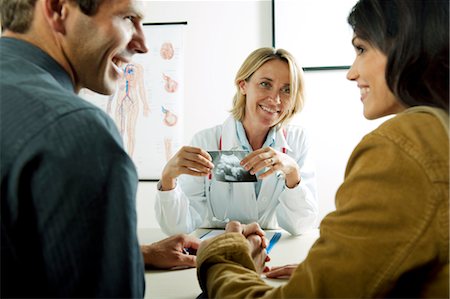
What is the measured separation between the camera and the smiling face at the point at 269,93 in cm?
217

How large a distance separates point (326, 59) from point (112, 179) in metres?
2.59

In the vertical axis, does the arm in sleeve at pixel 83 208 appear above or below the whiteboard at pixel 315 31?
below

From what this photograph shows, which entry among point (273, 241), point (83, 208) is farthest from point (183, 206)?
point (83, 208)

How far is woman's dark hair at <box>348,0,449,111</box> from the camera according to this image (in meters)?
0.80

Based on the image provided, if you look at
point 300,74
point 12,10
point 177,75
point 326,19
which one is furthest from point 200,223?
point 326,19

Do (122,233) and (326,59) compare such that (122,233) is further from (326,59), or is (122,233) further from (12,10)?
(326,59)

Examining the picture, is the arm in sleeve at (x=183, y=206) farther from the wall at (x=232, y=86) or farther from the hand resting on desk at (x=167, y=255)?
the wall at (x=232, y=86)

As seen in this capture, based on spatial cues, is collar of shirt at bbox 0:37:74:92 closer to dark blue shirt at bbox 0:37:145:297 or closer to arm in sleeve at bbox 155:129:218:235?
dark blue shirt at bbox 0:37:145:297

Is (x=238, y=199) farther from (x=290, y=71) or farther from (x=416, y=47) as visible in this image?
(x=416, y=47)

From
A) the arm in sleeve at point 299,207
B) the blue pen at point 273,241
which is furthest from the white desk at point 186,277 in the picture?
the arm in sleeve at point 299,207

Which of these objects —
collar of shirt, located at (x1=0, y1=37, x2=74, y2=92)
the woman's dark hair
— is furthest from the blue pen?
collar of shirt, located at (x1=0, y1=37, x2=74, y2=92)

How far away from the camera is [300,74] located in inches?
86.3

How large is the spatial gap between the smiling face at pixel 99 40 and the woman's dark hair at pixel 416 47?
1.72 feet

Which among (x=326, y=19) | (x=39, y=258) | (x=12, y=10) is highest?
(x=326, y=19)
